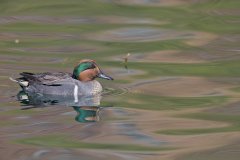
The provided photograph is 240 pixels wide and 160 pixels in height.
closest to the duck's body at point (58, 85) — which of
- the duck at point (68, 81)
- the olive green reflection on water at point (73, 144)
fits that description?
the duck at point (68, 81)

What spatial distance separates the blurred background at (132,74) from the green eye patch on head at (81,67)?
33 cm

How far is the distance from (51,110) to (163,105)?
3.82 ft

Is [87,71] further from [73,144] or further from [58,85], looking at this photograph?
[73,144]

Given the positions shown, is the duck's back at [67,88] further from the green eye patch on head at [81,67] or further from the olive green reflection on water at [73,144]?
the olive green reflection on water at [73,144]

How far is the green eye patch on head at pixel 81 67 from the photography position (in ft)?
37.8

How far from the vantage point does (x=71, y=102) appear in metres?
11.1

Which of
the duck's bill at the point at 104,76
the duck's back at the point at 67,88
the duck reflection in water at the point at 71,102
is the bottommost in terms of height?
the duck reflection in water at the point at 71,102

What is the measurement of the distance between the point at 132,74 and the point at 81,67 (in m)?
0.70

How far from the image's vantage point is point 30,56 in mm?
12828

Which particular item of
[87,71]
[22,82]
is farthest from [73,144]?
[87,71]

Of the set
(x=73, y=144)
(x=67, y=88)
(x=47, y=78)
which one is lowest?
(x=73, y=144)

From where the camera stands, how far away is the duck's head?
37.8 ft

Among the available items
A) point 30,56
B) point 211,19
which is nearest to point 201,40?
point 211,19

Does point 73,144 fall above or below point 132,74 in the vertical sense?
below
